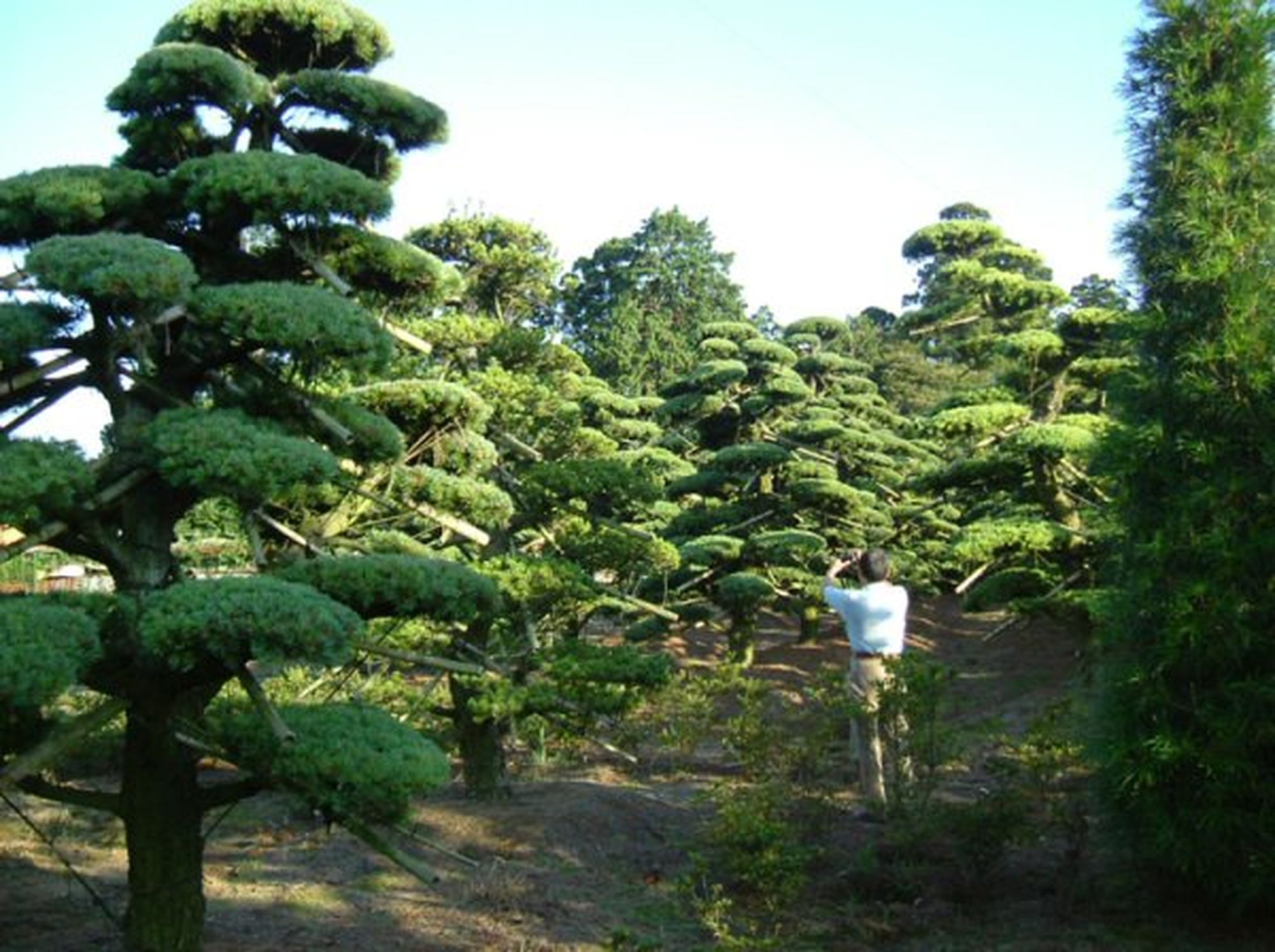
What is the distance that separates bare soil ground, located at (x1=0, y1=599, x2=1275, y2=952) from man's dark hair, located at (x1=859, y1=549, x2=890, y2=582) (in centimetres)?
69

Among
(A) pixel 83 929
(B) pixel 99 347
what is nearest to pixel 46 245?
(B) pixel 99 347

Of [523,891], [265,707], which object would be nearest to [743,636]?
[523,891]

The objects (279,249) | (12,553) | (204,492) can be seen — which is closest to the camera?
(12,553)

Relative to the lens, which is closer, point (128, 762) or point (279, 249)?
point (128, 762)

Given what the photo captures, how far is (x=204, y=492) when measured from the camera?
4605 mm

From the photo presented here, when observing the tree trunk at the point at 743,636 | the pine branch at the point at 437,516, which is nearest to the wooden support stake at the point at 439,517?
the pine branch at the point at 437,516

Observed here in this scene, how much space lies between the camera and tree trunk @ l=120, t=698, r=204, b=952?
4836 mm

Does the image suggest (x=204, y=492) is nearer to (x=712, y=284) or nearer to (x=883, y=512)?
(x=883, y=512)

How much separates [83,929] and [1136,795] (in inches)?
202

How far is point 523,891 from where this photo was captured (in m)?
6.65

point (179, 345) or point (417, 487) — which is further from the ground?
point (179, 345)

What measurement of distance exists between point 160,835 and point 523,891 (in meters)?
2.33

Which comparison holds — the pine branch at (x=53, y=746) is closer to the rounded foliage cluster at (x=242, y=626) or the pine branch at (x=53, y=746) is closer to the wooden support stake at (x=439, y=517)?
the rounded foliage cluster at (x=242, y=626)

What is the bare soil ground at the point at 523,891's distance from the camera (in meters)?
5.79
